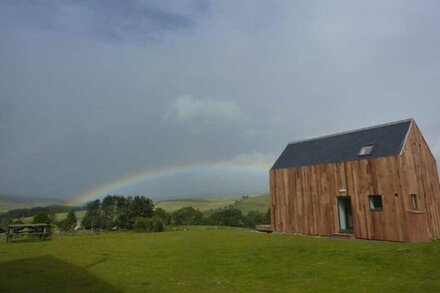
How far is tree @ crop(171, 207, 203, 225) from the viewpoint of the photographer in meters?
58.7

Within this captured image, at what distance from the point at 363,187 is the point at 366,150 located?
8.55 feet

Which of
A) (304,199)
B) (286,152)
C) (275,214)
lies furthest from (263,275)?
(286,152)

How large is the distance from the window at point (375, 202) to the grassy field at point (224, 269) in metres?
7.39

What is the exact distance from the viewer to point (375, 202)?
68.0ft

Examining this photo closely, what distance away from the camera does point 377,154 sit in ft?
68.9

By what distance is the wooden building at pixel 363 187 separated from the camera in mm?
19516

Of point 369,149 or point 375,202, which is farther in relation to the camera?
point 369,149

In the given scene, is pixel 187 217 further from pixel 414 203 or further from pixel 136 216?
pixel 414 203

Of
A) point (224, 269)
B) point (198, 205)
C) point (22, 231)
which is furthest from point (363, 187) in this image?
point (198, 205)

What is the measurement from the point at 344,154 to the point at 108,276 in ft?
59.7

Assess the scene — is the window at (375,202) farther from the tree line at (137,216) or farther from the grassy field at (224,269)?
the tree line at (137,216)

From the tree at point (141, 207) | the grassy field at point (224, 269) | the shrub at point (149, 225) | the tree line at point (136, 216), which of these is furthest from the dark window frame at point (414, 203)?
the tree at point (141, 207)

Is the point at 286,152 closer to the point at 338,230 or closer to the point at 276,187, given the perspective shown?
the point at 276,187

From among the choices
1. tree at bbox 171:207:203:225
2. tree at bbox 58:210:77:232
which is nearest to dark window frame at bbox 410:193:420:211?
tree at bbox 171:207:203:225
